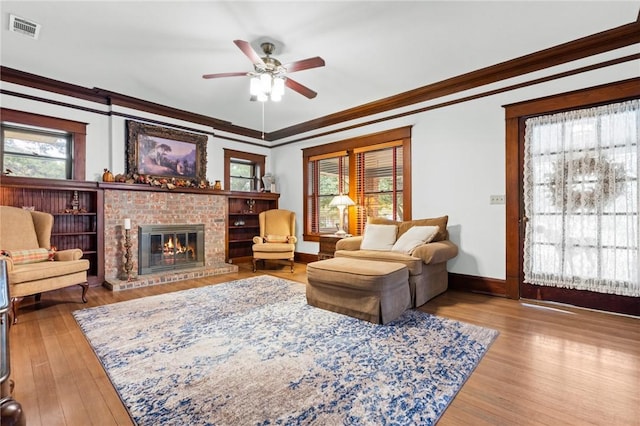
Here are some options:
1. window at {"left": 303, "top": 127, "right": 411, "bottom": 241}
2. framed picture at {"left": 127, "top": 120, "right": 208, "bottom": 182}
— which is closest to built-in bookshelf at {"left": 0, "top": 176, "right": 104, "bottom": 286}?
framed picture at {"left": 127, "top": 120, "right": 208, "bottom": 182}

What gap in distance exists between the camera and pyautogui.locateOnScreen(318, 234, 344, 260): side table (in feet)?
15.9

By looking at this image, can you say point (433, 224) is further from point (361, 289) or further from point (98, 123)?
point (98, 123)

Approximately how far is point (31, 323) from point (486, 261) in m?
4.95

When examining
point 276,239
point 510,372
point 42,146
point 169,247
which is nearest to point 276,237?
point 276,239

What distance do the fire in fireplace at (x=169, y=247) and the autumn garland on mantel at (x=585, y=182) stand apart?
17.0 ft

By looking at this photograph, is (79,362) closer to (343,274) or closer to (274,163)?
(343,274)

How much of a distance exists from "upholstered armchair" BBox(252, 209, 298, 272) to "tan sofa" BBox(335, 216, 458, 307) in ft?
4.27

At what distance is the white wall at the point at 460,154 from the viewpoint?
3668 mm

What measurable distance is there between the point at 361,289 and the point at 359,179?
9.21ft

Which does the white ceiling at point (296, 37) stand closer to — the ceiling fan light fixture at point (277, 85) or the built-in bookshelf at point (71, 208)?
the ceiling fan light fixture at point (277, 85)

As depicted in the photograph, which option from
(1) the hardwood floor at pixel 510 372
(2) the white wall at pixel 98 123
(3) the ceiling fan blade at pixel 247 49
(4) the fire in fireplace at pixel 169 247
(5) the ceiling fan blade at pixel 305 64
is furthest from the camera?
(4) the fire in fireplace at pixel 169 247

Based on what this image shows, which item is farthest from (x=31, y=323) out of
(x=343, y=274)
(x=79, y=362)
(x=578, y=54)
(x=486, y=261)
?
(x=578, y=54)

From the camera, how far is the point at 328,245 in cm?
494

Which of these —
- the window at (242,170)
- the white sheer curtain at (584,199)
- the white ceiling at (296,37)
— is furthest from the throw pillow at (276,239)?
the white sheer curtain at (584,199)
